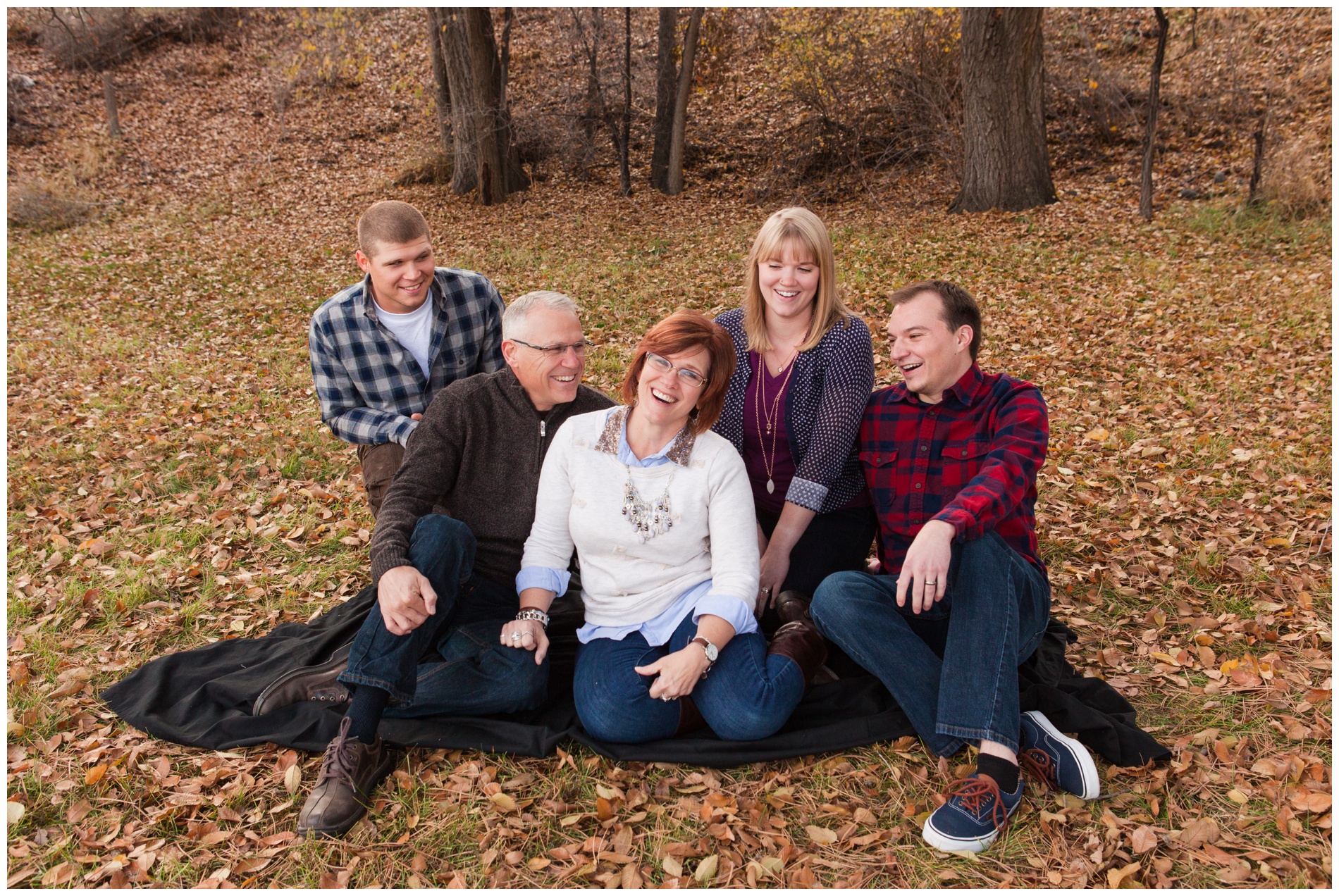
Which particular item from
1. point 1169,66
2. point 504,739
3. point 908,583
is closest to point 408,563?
point 504,739

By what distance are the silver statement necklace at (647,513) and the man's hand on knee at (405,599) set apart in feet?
2.40

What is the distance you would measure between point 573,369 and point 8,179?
18.0 metres

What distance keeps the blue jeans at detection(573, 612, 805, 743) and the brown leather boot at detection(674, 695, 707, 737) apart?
0.02 meters

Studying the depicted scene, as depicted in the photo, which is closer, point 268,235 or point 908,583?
point 908,583

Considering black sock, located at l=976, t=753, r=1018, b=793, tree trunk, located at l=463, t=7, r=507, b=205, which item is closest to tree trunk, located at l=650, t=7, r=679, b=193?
tree trunk, located at l=463, t=7, r=507, b=205

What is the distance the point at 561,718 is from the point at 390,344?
1.92 metres

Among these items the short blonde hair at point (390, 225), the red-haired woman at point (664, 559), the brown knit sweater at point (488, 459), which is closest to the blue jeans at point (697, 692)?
the red-haired woman at point (664, 559)

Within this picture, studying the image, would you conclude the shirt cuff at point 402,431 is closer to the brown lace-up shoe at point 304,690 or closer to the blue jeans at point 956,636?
the brown lace-up shoe at point 304,690

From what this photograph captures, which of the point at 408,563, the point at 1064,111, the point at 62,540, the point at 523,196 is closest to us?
the point at 408,563

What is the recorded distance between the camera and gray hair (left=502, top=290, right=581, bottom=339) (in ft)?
10.9

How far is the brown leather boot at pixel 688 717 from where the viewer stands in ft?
10.4

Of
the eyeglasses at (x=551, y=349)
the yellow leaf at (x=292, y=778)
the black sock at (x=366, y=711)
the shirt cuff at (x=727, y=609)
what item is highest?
the eyeglasses at (x=551, y=349)

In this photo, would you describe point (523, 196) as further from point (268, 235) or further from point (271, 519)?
point (271, 519)

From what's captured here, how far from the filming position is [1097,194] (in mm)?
12164
